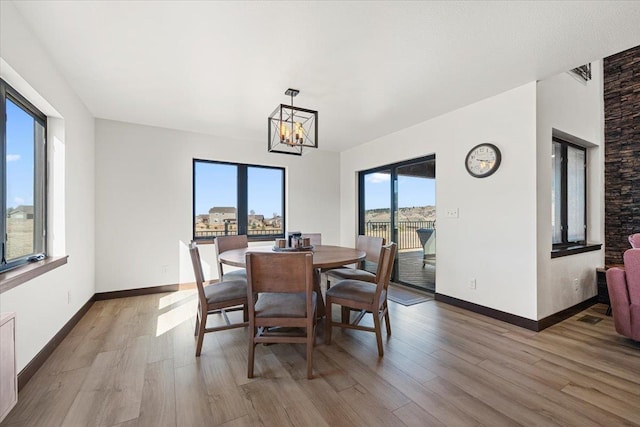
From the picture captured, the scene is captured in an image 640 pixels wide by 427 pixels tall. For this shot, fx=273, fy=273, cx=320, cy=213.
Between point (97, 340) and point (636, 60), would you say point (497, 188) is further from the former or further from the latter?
point (97, 340)

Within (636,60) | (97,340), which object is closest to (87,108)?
(97,340)

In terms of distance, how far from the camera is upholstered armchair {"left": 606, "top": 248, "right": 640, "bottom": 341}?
7.55ft

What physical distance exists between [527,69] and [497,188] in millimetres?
1140

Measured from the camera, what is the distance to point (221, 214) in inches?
177

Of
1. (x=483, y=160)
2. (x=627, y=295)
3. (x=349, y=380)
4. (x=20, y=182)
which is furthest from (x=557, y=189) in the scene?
(x=20, y=182)

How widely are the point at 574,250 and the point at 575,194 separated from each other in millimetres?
951

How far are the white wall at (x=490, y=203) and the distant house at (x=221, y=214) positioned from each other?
3027 millimetres

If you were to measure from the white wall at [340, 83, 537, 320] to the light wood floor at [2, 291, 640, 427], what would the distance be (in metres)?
0.51

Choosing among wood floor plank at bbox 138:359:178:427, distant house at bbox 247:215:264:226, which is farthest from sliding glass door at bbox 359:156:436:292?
wood floor plank at bbox 138:359:178:427

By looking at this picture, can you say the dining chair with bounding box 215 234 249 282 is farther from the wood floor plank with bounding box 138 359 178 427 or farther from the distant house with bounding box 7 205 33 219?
the distant house with bounding box 7 205 33 219

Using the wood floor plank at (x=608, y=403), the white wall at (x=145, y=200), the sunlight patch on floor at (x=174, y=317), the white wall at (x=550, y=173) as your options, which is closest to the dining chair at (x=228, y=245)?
the sunlight patch on floor at (x=174, y=317)

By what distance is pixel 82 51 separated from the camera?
7.15 ft

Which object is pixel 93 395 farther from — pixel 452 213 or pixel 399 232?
pixel 399 232

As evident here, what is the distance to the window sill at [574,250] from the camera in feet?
9.47
